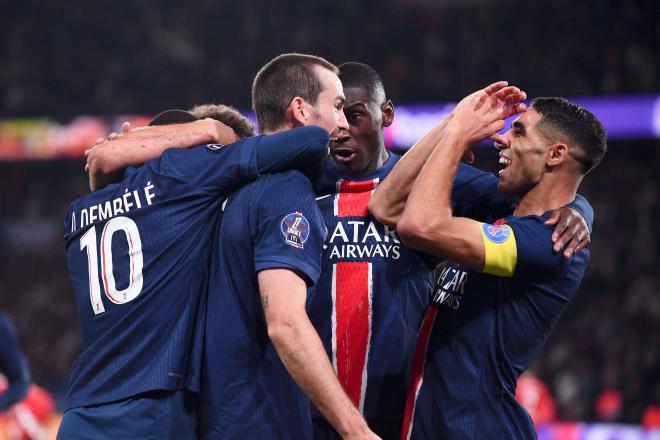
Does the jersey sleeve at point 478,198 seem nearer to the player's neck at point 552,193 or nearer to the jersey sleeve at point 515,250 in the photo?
the player's neck at point 552,193

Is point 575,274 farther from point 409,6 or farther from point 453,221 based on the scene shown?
point 409,6

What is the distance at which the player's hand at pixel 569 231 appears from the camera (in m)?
3.27

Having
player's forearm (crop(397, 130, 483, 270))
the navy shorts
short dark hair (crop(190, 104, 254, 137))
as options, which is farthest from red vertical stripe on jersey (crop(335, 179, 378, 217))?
the navy shorts

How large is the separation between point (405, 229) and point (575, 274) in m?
0.68

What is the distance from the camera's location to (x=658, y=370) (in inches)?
450

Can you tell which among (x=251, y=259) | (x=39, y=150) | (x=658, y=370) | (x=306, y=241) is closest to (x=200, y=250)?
(x=251, y=259)

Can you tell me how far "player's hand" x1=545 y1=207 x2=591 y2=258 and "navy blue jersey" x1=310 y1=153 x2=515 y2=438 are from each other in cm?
43

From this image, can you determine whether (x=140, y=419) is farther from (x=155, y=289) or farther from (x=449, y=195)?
(x=449, y=195)

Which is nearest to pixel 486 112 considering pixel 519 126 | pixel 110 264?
pixel 519 126

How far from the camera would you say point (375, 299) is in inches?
150

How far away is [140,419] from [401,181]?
135 cm

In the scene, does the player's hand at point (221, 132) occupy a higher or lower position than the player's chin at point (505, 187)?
higher

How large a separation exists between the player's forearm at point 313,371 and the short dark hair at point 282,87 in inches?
35.0

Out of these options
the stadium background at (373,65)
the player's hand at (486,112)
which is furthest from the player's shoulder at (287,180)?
the stadium background at (373,65)
